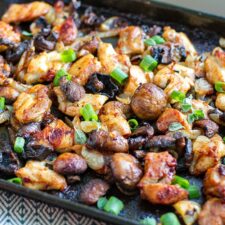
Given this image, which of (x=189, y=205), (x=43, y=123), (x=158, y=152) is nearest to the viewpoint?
A: (x=189, y=205)

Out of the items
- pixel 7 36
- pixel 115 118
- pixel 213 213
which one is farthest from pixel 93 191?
pixel 7 36

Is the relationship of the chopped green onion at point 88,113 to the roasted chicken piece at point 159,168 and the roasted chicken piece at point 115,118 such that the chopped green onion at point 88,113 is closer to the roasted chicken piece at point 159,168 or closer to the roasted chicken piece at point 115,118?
the roasted chicken piece at point 115,118

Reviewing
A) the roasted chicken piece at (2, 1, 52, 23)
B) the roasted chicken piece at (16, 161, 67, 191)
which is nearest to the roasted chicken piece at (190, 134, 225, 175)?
the roasted chicken piece at (16, 161, 67, 191)

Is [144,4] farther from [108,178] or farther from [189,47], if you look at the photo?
[108,178]

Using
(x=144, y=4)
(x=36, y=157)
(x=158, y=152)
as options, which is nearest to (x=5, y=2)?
(x=144, y=4)

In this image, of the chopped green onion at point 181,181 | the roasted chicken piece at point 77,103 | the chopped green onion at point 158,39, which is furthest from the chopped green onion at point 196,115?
the chopped green onion at point 158,39

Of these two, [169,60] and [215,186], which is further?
[169,60]

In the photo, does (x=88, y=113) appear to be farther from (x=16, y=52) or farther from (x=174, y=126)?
(x=16, y=52)
